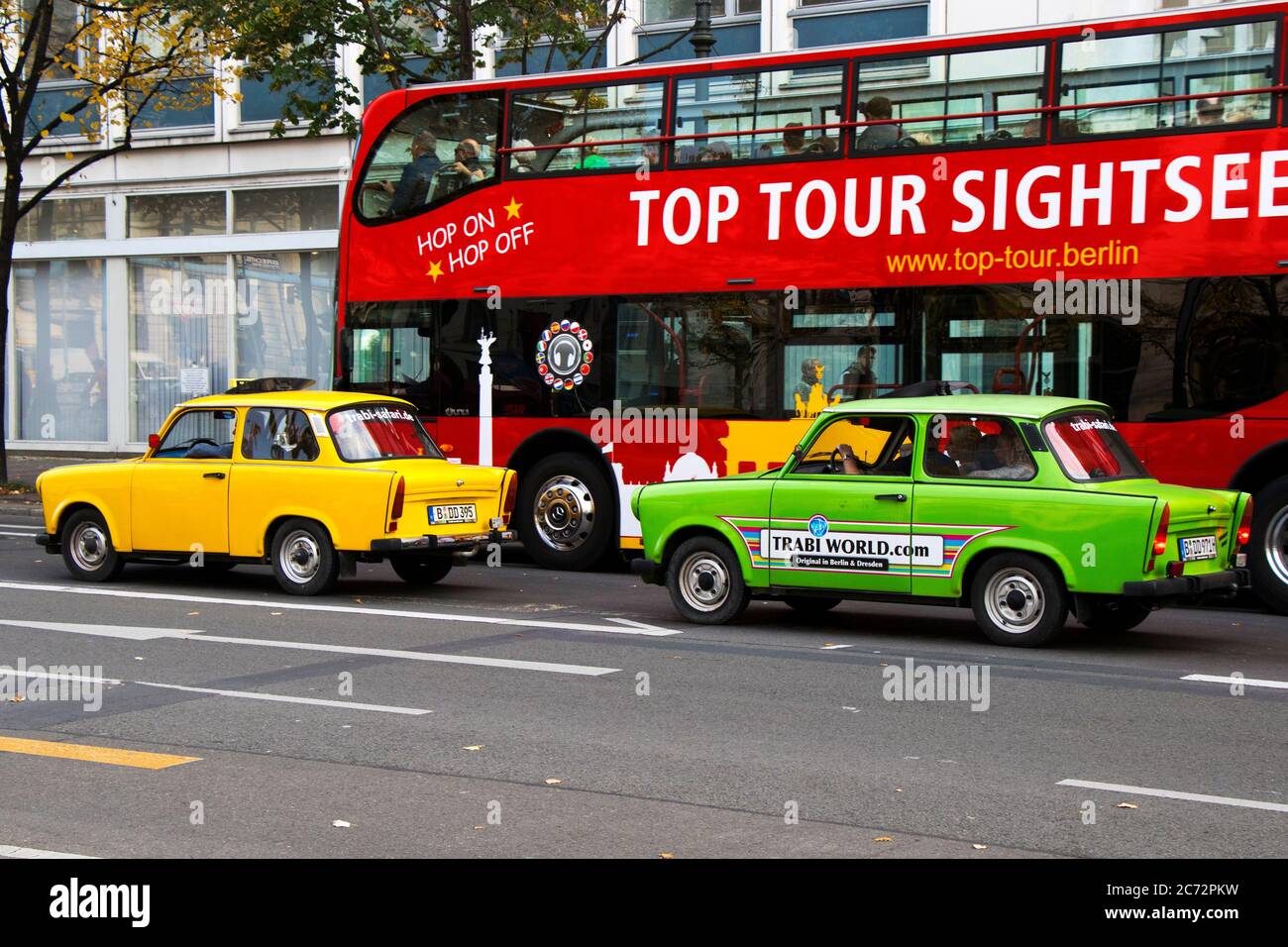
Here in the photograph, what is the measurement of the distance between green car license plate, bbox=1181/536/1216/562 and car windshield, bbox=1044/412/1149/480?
2.02 ft

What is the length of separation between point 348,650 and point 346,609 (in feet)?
6.99

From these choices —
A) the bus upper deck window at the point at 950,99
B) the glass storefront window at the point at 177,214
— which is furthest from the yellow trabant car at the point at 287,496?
the glass storefront window at the point at 177,214

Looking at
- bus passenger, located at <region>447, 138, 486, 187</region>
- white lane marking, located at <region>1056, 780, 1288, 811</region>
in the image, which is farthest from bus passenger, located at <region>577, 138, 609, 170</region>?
white lane marking, located at <region>1056, 780, 1288, 811</region>

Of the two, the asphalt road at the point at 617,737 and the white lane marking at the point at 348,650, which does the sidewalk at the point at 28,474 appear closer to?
the white lane marking at the point at 348,650

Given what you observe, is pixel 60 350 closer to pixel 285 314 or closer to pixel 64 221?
pixel 64 221

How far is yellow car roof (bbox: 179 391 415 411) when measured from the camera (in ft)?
46.3

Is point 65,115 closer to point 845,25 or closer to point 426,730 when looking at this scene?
point 845,25

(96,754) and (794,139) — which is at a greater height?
(794,139)

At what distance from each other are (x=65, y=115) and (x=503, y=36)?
6.35 metres

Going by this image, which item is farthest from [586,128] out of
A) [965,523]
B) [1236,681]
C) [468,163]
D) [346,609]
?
[1236,681]

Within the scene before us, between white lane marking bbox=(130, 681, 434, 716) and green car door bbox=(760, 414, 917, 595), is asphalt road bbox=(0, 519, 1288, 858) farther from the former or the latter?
green car door bbox=(760, 414, 917, 595)

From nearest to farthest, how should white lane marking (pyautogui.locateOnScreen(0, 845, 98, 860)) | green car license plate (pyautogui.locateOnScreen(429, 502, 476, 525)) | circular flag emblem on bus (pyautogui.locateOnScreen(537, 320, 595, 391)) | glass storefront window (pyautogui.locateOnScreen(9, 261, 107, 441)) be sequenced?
white lane marking (pyautogui.locateOnScreen(0, 845, 98, 860))
green car license plate (pyautogui.locateOnScreen(429, 502, 476, 525))
circular flag emblem on bus (pyautogui.locateOnScreen(537, 320, 595, 391))
glass storefront window (pyautogui.locateOnScreen(9, 261, 107, 441))

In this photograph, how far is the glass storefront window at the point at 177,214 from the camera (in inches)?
1182

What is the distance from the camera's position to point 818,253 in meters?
15.2
